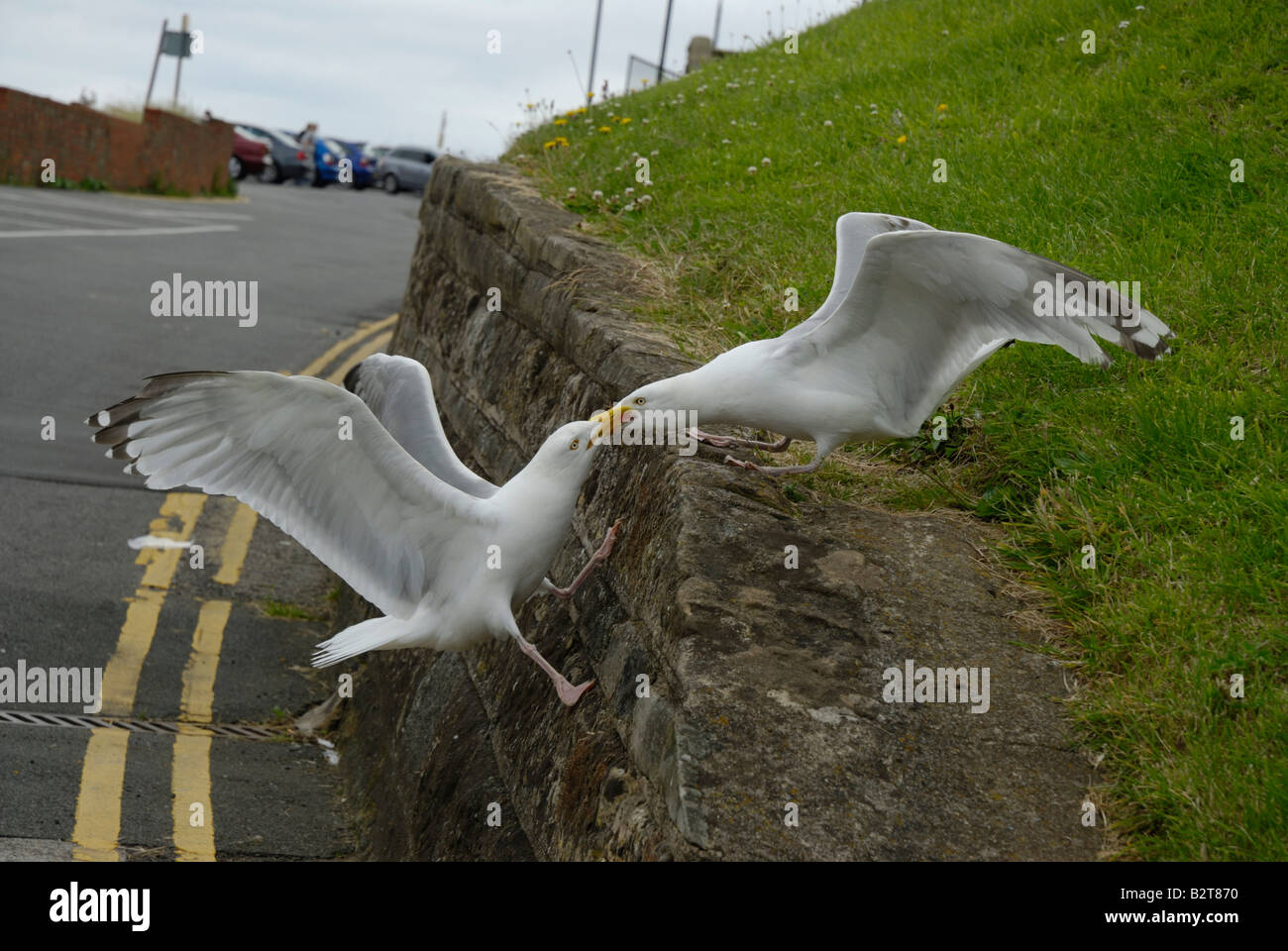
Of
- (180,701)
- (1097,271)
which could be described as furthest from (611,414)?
(180,701)

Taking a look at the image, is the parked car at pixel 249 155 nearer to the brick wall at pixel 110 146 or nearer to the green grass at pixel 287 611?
the brick wall at pixel 110 146

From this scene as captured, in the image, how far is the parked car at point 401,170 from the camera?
1750 inches

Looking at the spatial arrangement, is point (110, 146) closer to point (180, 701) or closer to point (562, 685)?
point (180, 701)

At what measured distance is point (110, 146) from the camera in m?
25.9

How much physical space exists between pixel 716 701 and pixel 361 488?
1.66 meters

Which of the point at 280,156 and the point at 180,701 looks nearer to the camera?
the point at 180,701

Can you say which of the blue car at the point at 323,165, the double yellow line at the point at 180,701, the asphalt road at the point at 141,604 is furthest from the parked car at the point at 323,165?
the double yellow line at the point at 180,701

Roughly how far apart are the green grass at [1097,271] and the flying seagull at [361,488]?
3.63 feet

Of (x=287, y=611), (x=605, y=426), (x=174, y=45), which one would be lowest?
(x=287, y=611)

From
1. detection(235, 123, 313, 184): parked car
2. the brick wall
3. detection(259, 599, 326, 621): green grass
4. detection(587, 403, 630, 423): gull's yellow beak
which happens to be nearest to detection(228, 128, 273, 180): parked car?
detection(235, 123, 313, 184): parked car

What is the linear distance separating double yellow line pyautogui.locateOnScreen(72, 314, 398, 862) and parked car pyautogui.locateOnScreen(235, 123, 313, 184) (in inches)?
1299

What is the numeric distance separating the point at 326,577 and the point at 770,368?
5013mm
